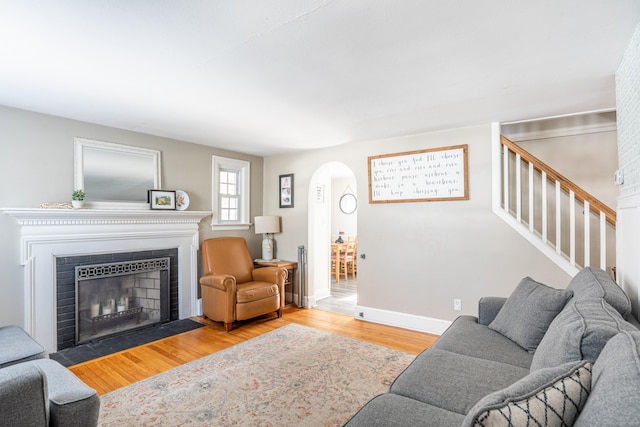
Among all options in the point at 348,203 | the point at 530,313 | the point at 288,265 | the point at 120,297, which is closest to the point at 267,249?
the point at 288,265

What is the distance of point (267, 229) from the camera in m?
4.95

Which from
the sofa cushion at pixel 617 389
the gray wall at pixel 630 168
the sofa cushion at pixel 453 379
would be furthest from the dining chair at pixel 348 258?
the sofa cushion at pixel 617 389

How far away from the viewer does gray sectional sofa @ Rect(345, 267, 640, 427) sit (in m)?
0.80

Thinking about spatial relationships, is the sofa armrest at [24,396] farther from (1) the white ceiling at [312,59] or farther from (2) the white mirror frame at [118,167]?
(2) the white mirror frame at [118,167]

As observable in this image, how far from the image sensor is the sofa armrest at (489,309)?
247 centimetres

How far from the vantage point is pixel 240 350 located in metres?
3.25

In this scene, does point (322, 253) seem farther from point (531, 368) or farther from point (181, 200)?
point (531, 368)

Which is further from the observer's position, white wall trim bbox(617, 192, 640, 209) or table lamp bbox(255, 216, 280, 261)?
table lamp bbox(255, 216, 280, 261)

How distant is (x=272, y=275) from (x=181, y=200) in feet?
5.01

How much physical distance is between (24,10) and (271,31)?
1.17 meters

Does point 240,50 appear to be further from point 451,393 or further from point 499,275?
point 499,275

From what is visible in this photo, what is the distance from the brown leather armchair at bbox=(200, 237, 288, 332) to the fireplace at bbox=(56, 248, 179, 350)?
44cm

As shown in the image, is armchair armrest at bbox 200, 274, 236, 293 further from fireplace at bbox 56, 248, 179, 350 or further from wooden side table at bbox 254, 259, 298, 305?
wooden side table at bbox 254, 259, 298, 305

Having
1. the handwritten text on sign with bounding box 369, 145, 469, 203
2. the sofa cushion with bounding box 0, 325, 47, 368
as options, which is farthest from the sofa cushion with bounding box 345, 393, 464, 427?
the handwritten text on sign with bounding box 369, 145, 469, 203
